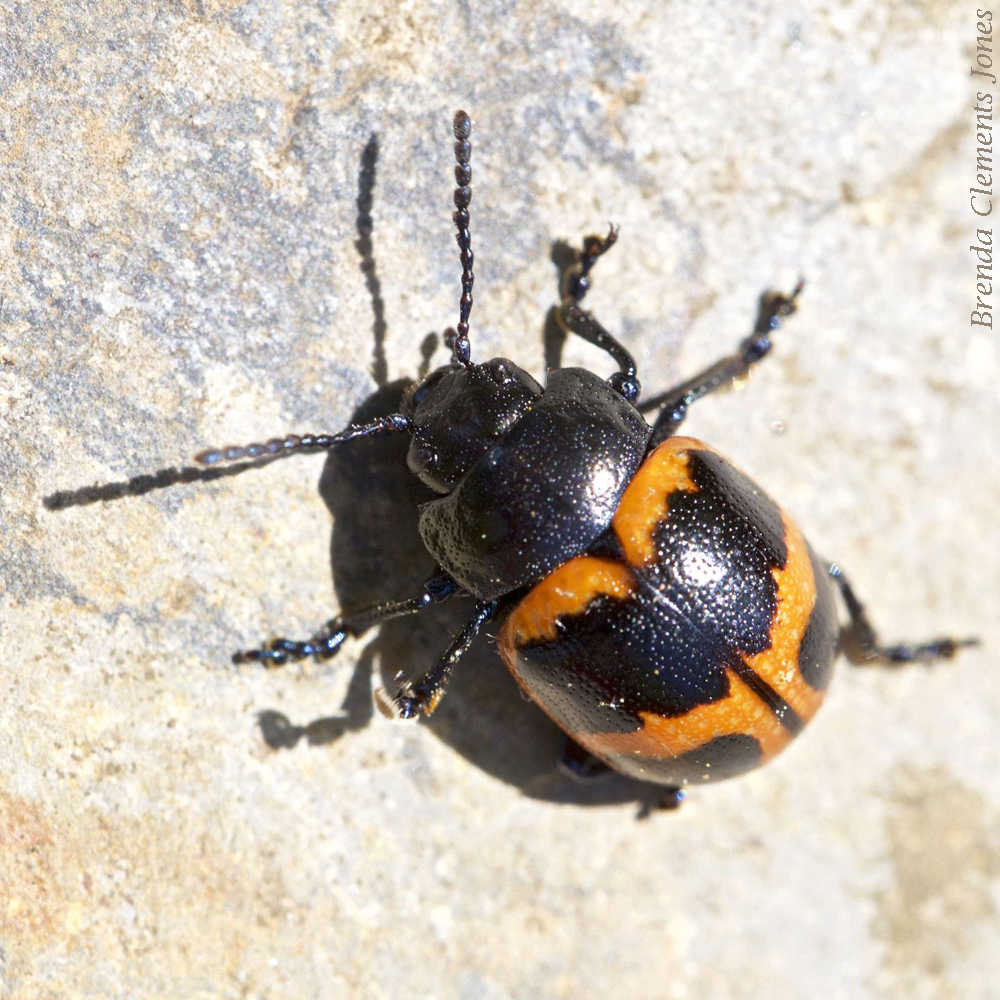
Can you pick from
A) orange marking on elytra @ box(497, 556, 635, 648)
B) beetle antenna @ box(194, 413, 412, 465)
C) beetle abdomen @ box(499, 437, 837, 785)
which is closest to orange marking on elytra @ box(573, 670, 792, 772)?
beetle abdomen @ box(499, 437, 837, 785)

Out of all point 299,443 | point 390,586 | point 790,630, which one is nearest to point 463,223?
point 299,443

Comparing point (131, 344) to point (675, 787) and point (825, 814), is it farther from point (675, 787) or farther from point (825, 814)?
point (825, 814)

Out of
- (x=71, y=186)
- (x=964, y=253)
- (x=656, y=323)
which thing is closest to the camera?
(x=71, y=186)

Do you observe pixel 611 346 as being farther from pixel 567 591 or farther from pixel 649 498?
pixel 567 591

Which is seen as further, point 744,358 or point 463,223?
point 744,358

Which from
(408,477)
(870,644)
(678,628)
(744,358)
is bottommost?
(870,644)

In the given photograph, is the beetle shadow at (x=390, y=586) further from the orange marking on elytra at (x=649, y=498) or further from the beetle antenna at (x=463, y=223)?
the orange marking on elytra at (x=649, y=498)

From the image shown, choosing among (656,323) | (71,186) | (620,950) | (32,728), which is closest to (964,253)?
(656,323)
